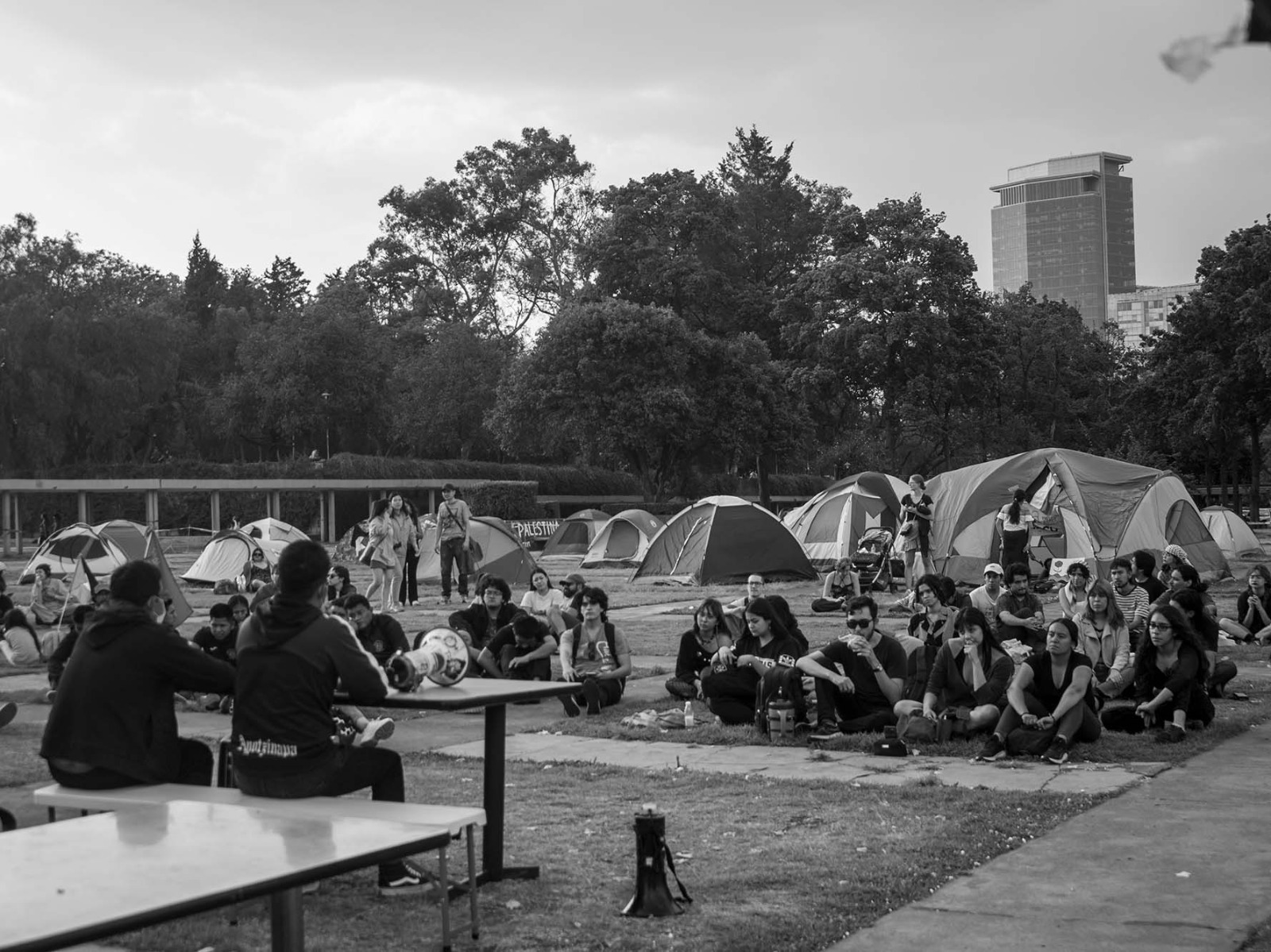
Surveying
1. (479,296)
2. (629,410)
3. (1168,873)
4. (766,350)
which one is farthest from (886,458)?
(1168,873)

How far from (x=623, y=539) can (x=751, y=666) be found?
2368 centimetres

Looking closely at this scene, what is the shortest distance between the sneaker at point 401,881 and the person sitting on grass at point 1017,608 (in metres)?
5.87

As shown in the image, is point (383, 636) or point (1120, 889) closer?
point (1120, 889)

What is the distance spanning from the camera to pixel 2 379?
46062 millimetres

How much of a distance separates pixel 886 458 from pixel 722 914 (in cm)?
4914

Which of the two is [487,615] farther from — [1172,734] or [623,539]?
[623,539]

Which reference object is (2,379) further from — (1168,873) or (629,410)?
(1168,873)

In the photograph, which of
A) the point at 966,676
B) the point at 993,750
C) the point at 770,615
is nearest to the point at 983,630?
the point at 966,676

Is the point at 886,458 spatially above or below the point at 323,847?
above

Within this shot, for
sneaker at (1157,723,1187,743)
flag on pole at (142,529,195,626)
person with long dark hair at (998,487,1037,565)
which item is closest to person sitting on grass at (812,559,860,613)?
person with long dark hair at (998,487,1037,565)

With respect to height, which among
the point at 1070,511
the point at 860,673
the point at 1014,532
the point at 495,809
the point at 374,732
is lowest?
the point at 495,809

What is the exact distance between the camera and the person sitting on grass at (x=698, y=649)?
11.4 m

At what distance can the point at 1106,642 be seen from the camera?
1095cm

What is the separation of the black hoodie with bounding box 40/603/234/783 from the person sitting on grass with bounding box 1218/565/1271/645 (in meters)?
12.4
